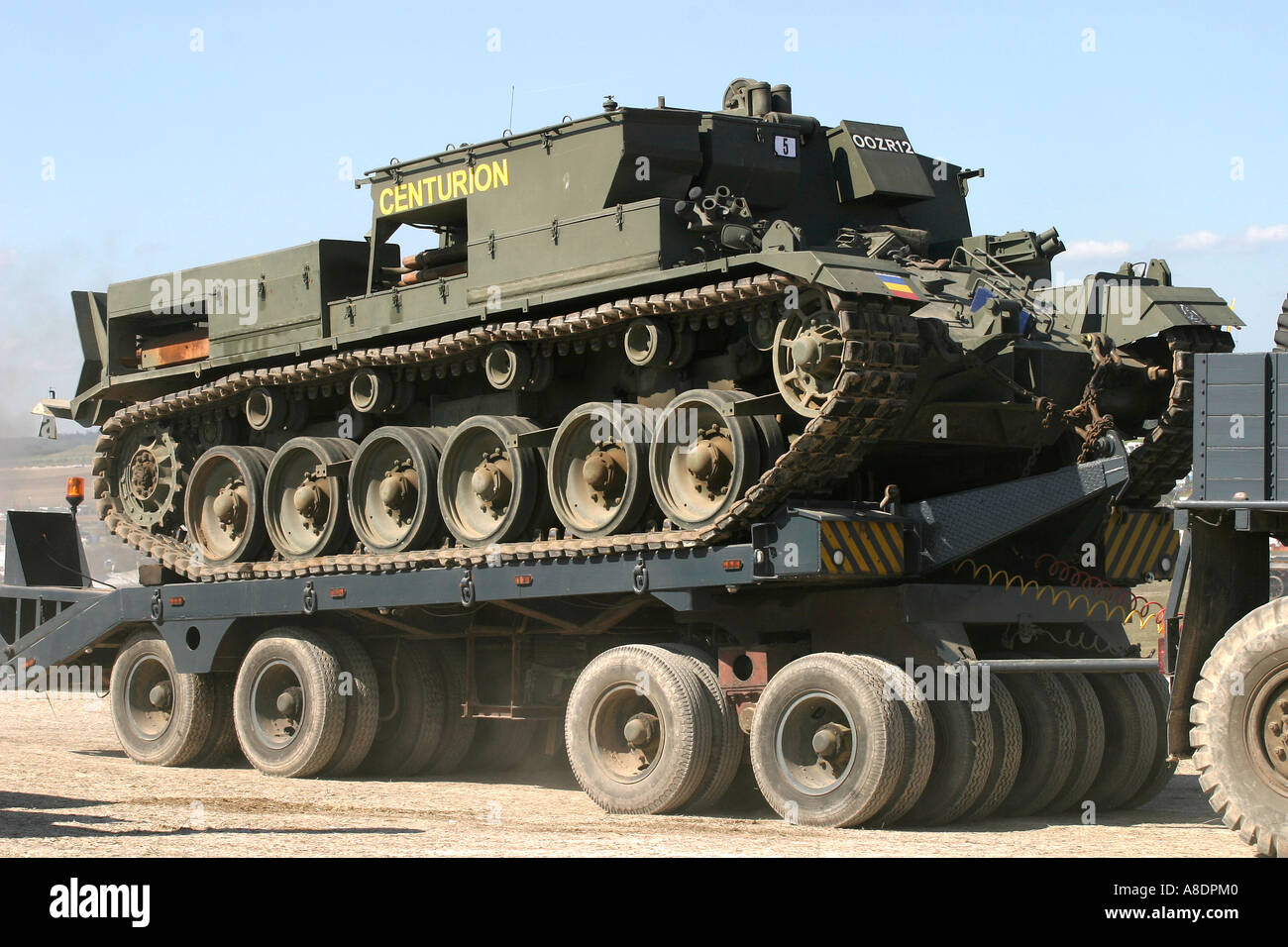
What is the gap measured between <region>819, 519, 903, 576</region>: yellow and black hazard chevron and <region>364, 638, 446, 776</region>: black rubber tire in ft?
19.3

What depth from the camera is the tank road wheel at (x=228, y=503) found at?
17812mm

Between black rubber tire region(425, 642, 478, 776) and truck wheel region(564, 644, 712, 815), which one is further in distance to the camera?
black rubber tire region(425, 642, 478, 776)

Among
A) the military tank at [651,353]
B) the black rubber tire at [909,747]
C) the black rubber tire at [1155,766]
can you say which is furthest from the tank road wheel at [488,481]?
the black rubber tire at [1155,766]

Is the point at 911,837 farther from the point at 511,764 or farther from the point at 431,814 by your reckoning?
the point at 511,764

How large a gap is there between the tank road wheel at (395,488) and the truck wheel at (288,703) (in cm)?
145

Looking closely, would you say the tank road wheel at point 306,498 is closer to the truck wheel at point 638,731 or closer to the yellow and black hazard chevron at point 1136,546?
the truck wheel at point 638,731

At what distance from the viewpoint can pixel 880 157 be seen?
629 inches

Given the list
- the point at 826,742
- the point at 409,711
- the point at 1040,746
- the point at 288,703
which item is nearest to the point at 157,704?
the point at 288,703

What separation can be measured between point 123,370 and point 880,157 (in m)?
9.02

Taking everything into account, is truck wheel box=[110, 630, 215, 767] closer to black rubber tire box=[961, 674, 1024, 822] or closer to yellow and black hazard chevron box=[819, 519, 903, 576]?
yellow and black hazard chevron box=[819, 519, 903, 576]

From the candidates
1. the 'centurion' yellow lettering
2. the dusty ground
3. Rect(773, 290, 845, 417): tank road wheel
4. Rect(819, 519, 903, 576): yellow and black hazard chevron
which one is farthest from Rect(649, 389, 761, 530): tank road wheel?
the 'centurion' yellow lettering

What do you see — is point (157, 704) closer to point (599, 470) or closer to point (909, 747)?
point (599, 470)

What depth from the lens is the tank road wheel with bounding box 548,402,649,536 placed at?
14.1 m

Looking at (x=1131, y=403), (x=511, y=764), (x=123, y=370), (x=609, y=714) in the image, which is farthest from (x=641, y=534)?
(x=123, y=370)
